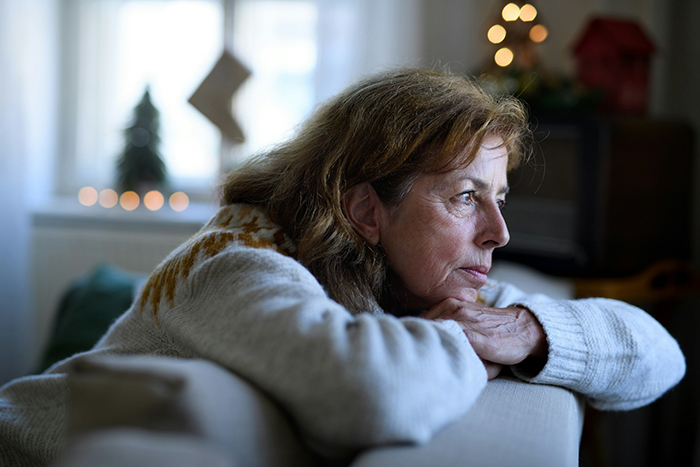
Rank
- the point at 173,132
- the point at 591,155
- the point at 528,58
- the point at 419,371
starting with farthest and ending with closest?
the point at 173,132 → the point at 528,58 → the point at 591,155 → the point at 419,371

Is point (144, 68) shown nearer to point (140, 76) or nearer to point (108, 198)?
point (140, 76)

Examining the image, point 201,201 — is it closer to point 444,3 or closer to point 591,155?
point 444,3

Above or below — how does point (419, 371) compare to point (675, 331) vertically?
above

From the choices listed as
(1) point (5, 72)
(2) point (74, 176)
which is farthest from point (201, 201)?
(1) point (5, 72)

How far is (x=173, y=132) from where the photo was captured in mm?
3316

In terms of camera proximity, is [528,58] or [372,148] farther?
[528,58]

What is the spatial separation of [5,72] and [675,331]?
2.91 meters

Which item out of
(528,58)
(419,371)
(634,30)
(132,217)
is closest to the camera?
(419,371)

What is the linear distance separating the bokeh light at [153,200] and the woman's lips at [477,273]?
2.46 meters

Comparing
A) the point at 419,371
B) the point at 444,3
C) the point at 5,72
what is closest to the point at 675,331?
the point at 444,3

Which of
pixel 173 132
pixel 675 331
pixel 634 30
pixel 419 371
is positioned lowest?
pixel 675 331

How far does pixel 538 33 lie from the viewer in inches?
87.6

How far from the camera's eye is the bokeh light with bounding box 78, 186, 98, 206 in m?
3.31

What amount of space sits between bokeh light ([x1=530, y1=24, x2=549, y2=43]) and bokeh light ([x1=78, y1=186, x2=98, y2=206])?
2280mm
